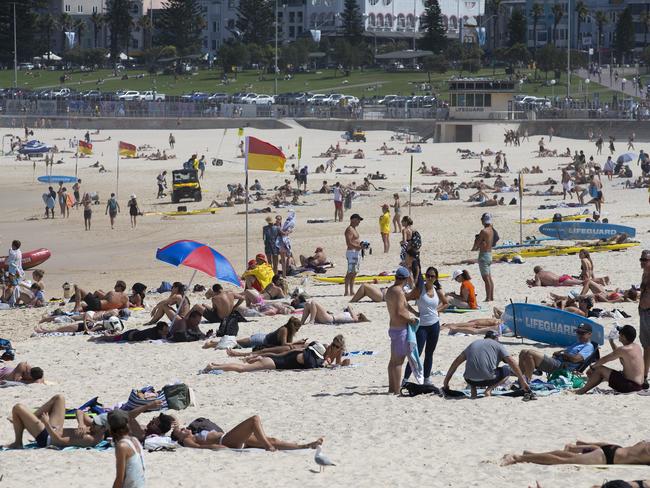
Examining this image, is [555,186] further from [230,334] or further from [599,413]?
[599,413]

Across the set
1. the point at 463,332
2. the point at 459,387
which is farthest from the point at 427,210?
the point at 459,387

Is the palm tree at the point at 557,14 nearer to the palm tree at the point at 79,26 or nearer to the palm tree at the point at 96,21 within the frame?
the palm tree at the point at 96,21

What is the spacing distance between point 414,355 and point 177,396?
2.17 metres

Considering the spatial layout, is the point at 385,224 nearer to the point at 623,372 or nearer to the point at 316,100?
the point at 623,372

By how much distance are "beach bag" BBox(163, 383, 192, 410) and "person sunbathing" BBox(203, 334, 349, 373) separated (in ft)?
5.21

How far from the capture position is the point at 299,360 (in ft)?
45.5

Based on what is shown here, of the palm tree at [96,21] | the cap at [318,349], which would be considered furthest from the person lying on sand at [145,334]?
the palm tree at [96,21]

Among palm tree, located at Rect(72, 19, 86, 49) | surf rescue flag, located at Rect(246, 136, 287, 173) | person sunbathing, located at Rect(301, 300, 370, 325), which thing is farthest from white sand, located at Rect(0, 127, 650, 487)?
palm tree, located at Rect(72, 19, 86, 49)

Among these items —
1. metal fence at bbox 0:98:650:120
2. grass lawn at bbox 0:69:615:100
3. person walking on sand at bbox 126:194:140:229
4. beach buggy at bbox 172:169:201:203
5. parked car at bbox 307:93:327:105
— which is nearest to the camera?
person walking on sand at bbox 126:194:140:229

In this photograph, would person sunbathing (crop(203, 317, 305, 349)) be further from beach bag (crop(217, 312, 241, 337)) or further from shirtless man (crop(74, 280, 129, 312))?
shirtless man (crop(74, 280, 129, 312))

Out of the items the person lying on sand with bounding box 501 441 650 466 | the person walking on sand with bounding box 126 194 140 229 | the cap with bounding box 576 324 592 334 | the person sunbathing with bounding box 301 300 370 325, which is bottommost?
the person walking on sand with bounding box 126 194 140 229

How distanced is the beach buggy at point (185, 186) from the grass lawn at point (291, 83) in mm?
43793

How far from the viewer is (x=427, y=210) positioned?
35.1 metres

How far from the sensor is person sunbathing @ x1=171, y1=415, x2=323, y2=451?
1066 cm
